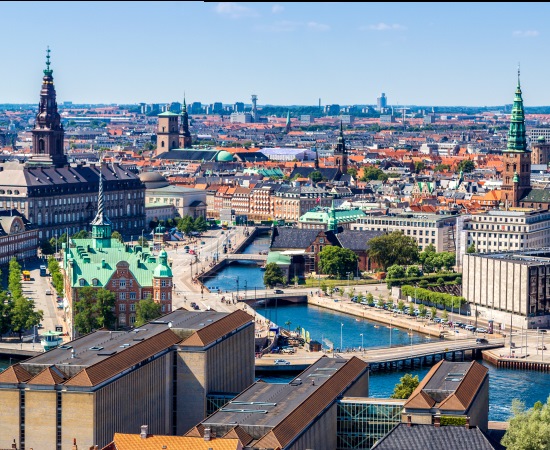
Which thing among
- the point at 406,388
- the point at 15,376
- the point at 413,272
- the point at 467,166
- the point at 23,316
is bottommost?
the point at 413,272

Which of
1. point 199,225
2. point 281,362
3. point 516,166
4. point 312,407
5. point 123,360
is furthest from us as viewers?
point 199,225

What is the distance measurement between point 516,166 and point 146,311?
3054cm

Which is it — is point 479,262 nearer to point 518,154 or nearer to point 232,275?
point 232,275

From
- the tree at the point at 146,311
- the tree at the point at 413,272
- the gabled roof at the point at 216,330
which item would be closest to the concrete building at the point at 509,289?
the tree at the point at 413,272

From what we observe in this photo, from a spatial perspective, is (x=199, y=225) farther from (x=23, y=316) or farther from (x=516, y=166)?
(x=23, y=316)

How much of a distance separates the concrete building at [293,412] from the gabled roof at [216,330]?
177cm

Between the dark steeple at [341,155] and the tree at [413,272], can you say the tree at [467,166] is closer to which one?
the dark steeple at [341,155]

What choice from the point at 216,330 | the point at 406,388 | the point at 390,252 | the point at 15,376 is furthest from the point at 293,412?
the point at 390,252

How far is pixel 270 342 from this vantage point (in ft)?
123

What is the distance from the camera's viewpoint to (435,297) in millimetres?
44531

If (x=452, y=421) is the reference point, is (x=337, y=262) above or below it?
below

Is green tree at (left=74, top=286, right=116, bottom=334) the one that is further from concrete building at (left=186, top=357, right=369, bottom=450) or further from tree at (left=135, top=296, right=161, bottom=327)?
concrete building at (left=186, top=357, right=369, bottom=450)

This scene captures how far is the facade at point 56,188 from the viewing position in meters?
60.2

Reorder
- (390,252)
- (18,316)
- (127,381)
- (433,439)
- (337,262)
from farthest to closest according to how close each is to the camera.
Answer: (390,252), (337,262), (18,316), (127,381), (433,439)
